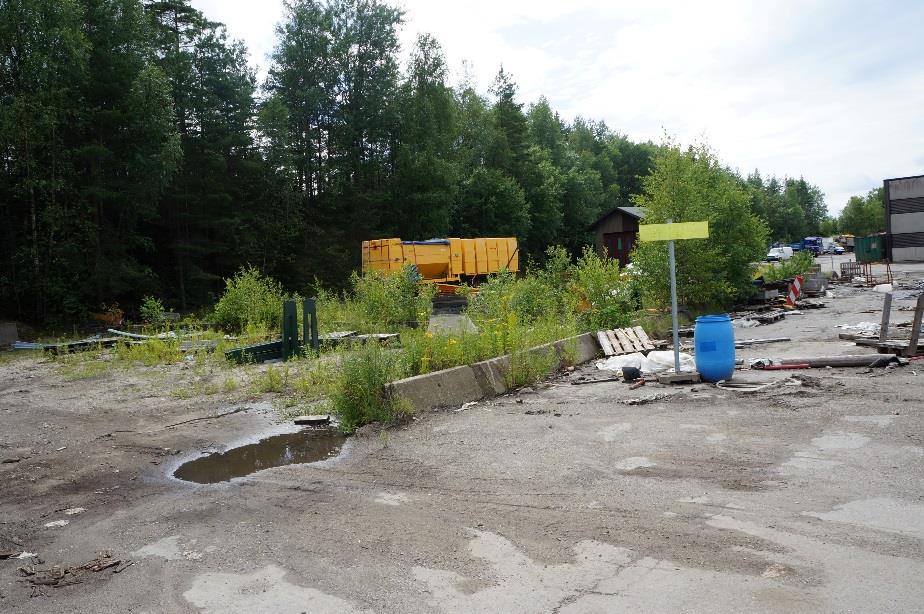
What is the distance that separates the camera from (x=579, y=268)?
1591 cm

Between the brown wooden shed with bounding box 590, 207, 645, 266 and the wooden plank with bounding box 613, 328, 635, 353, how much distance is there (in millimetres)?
39105

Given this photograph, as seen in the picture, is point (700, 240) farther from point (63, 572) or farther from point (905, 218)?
point (905, 218)

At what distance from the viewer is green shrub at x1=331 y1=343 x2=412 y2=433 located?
814cm

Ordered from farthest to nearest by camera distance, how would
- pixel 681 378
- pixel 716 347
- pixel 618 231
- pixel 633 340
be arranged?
pixel 618 231, pixel 633 340, pixel 681 378, pixel 716 347

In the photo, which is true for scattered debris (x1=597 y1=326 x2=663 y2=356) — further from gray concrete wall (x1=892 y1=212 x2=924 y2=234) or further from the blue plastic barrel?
gray concrete wall (x1=892 y1=212 x2=924 y2=234)

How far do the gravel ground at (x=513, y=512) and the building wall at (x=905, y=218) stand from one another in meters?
56.8

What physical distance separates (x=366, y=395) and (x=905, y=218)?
61.7 m

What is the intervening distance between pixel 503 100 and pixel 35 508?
187 ft

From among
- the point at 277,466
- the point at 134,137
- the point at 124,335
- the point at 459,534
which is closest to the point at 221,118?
the point at 134,137

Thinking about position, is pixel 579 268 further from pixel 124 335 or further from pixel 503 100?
pixel 503 100

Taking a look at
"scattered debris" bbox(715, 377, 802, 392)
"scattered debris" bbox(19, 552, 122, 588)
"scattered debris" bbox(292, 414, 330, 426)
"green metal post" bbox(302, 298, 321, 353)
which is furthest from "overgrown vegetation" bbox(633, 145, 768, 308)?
"scattered debris" bbox(19, 552, 122, 588)

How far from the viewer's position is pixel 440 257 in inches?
1150

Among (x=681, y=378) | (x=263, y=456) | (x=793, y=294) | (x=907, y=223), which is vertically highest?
(x=907, y=223)

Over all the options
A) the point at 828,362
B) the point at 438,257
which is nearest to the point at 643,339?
the point at 828,362
